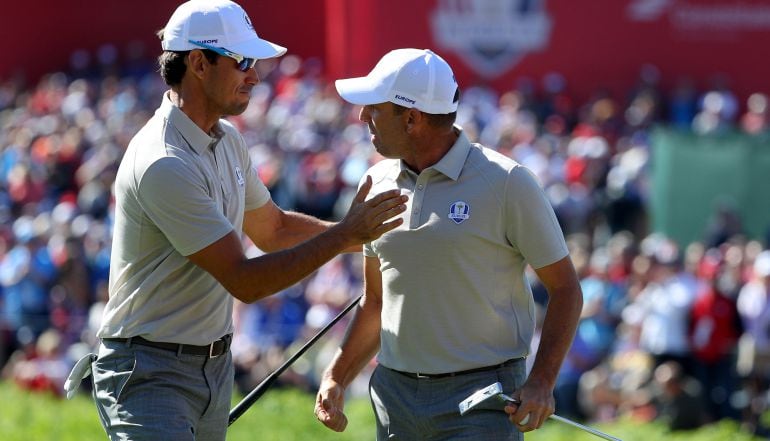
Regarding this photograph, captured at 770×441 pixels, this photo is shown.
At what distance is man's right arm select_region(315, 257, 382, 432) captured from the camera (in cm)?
532

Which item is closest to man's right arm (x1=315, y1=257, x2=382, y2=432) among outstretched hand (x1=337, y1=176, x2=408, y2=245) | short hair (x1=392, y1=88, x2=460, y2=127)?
outstretched hand (x1=337, y1=176, x2=408, y2=245)

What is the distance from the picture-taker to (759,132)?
15281 mm

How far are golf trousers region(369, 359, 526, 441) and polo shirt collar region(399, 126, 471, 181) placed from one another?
69 cm

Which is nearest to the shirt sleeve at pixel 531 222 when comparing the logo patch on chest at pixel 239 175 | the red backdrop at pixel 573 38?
the logo patch on chest at pixel 239 175

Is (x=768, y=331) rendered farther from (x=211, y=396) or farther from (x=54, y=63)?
(x=54, y=63)

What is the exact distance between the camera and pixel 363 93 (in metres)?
5.03

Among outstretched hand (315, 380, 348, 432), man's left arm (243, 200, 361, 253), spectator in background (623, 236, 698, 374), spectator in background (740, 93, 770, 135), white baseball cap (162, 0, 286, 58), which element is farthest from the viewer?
spectator in background (740, 93, 770, 135)

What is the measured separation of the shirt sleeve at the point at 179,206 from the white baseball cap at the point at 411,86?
629mm

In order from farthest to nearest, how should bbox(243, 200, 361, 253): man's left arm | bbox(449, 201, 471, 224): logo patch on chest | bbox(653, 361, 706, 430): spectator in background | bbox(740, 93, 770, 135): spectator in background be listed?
bbox(740, 93, 770, 135): spectator in background
bbox(653, 361, 706, 430): spectator in background
bbox(243, 200, 361, 253): man's left arm
bbox(449, 201, 471, 224): logo patch on chest

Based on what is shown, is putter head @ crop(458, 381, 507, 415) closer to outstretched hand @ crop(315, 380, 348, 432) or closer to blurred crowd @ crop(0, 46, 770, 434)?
outstretched hand @ crop(315, 380, 348, 432)

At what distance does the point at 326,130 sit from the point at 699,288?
28.4 feet

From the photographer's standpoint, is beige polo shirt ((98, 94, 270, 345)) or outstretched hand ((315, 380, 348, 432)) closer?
beige polo shirt ((98, 94, 270, 345))

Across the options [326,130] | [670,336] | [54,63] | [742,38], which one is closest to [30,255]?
[326,130]

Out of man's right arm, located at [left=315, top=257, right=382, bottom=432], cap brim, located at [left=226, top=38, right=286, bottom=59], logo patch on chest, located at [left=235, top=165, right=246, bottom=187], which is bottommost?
man's right arm, located at [left=315, top=257, right=382, bottom=432]
